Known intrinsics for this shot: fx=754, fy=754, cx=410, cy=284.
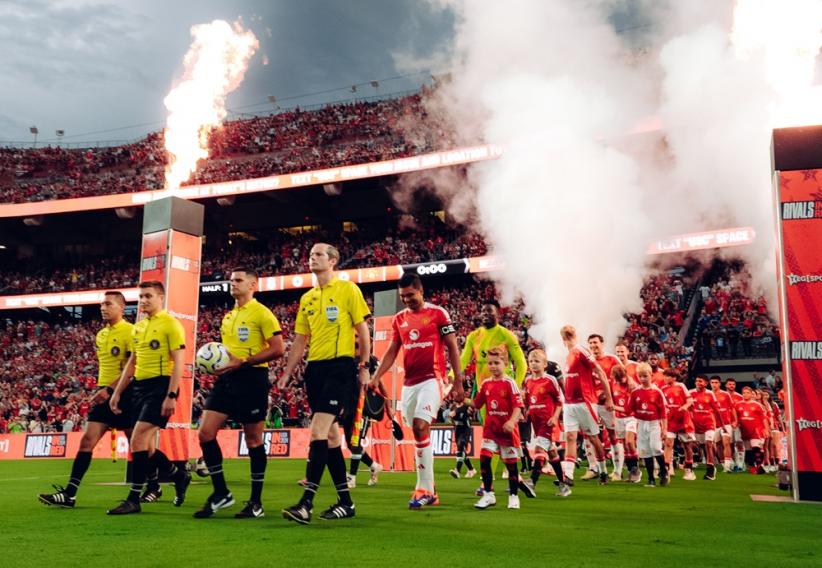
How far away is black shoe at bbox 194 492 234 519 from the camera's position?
6785mm

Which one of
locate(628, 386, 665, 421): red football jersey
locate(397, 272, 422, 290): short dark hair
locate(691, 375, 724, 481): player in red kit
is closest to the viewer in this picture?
locate(397, 272, 422, 290): short dark hair

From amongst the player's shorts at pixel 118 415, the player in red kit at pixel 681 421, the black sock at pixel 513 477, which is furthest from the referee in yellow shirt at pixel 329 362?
the player in red kit at pixel 681 421

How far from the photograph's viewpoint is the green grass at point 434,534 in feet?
15.3

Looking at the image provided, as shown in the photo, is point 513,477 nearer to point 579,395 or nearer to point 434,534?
point 434,534

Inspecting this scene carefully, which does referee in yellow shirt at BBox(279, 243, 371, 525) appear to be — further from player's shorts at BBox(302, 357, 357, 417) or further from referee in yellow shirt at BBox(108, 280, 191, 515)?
referee in yellow shirt at BBox(108, 280, 191, 515)

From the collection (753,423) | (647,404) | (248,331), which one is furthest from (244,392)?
(753,423)

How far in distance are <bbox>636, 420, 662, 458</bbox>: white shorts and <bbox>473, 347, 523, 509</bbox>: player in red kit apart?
16.0 ft

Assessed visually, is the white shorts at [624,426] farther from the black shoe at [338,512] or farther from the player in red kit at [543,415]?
the black shoe at [338,512]

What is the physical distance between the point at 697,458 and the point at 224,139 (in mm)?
34966

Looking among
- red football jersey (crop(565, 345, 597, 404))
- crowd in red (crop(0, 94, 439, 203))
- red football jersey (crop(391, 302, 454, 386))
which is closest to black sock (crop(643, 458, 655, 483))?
red football jersey (crop(565, 345, 597, 404))

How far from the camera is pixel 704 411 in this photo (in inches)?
633

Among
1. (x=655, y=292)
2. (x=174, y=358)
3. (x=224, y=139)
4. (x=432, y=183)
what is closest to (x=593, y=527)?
(x=174, y=358)

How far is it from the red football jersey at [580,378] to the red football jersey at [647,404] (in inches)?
58.8

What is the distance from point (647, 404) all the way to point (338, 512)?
7.21 m
